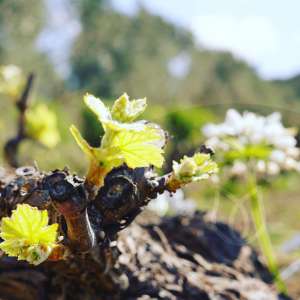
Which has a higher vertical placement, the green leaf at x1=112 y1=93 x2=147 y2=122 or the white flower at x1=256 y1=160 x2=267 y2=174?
the white flower at x1=256 y1=160 x2=267 y2=174

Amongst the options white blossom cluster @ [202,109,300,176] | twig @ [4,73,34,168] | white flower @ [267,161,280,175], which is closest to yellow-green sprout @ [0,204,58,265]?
white blossom cluster @ [202,109,300,176]

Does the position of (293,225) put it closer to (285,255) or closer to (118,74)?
(285,255)

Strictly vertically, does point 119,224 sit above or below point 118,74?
below

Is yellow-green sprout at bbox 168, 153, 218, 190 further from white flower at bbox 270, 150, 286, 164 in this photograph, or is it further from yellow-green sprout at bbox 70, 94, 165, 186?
white flower at bbox 270, 150, 286, 164

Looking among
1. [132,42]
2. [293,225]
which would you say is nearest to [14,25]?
[132,42]

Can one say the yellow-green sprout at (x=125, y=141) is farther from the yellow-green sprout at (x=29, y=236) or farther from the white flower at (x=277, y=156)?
the white flower at (x=277, y=156)

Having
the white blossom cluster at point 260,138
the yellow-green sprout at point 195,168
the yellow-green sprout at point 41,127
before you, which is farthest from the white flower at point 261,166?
the yellow-green sprout at point 195,168
